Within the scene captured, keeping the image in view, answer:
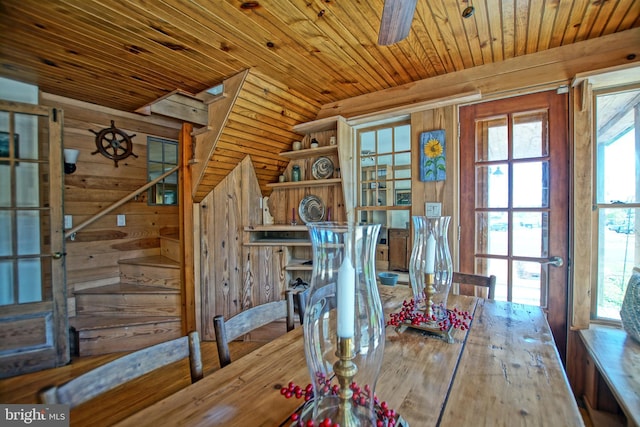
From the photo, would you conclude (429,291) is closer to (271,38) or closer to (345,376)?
(345,376)

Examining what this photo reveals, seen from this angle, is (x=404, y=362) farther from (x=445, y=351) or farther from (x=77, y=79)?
(x=77, y=79)

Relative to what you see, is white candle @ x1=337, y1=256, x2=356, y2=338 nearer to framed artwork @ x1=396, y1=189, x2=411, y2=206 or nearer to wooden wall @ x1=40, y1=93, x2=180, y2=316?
framed artwork @ x1=396, y1=189, x2=411, y2=206

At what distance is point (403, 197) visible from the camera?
8.43 ft

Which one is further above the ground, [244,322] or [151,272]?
[244,322]

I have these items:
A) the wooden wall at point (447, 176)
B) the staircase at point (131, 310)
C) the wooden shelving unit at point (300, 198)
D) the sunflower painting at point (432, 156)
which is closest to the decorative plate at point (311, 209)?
the wooden shelving unit at point (300, 198)

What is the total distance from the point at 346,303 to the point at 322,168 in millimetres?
2302

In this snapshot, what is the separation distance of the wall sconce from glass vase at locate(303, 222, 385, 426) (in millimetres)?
3264

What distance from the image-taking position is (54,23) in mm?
1583

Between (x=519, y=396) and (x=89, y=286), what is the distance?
3.71 meters

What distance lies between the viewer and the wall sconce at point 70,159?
2.77m

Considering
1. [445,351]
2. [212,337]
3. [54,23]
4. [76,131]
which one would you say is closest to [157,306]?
[212,337]

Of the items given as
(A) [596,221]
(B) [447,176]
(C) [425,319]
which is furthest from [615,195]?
(C) [425,319]

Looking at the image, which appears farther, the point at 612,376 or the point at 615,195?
the point at 615,195

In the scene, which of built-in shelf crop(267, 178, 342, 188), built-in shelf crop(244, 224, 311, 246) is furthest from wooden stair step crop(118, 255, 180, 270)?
built-in shelf crop(267, 178, 342, 188)
